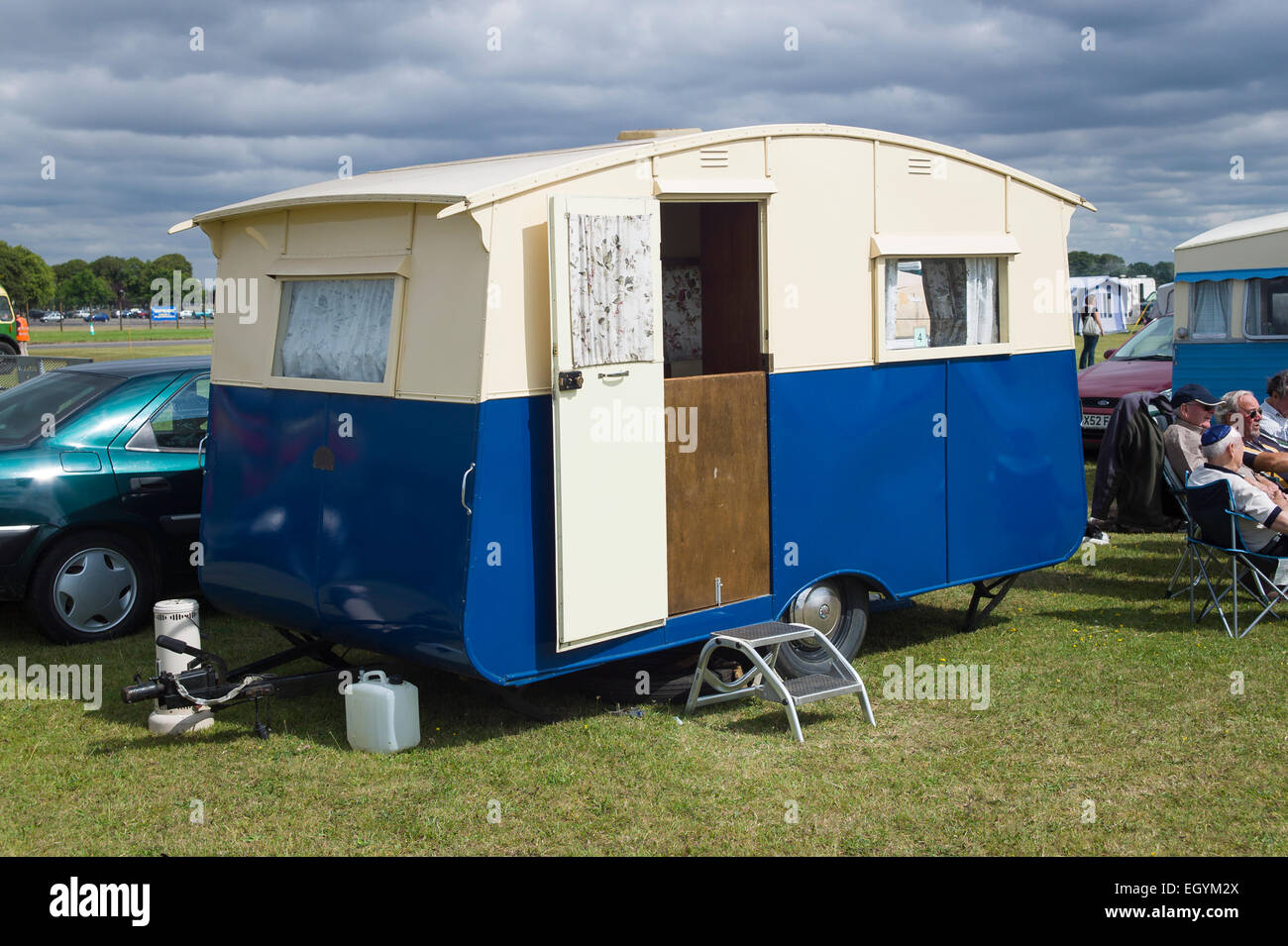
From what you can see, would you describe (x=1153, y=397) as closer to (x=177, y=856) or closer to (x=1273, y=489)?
(x=1273, y=489)

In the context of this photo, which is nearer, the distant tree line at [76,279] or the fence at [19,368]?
the fence at [19,368]

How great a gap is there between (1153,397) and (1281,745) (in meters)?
5.56

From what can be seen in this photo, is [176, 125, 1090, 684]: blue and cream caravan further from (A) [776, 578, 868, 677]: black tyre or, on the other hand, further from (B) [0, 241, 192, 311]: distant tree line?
(B) [0, 241, 192, 311]: distant tree line

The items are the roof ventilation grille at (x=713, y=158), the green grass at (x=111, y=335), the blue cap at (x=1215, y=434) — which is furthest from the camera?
the green grass at (x=111, y=335)

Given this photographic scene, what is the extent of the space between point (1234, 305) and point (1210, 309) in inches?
13.6

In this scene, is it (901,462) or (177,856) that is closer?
(177,856)

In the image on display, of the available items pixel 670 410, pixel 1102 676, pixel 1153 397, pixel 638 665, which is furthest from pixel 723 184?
pixel 1153 397

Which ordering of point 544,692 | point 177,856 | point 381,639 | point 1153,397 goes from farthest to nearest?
point 1153,397 → point 544,692 → point 381,639 → point 177,856

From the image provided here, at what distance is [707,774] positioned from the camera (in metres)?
5.39

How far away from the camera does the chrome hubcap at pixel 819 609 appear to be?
259 inches

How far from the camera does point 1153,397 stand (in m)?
10.7

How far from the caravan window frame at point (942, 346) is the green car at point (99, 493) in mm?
4158

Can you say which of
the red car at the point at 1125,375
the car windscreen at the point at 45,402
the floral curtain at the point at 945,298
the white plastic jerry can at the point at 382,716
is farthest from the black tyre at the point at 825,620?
the red car at the point at 1125,375

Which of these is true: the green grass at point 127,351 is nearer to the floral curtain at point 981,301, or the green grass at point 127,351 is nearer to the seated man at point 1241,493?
the floral curtain at point 981,301
